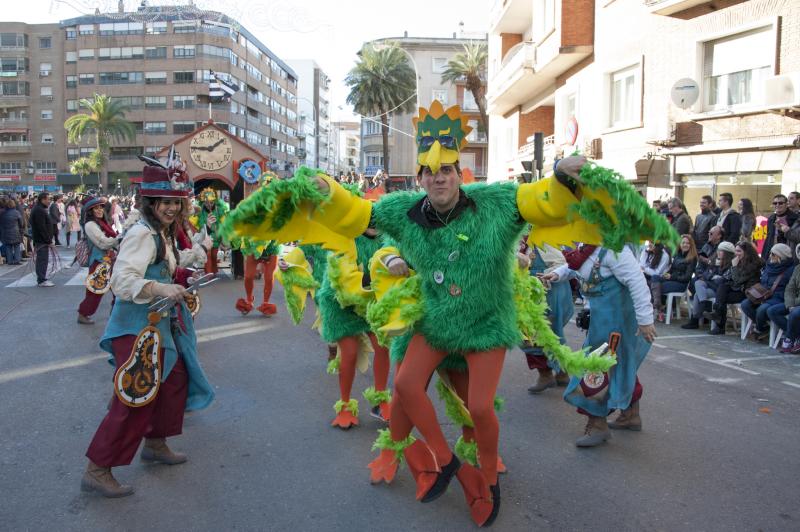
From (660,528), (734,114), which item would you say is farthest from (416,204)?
(734,114)

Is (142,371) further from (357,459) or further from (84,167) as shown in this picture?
(84,167)

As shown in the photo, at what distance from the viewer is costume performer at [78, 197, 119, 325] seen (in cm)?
870

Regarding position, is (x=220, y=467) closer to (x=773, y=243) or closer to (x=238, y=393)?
(x=238, y=393)

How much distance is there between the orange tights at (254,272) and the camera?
33.2ft

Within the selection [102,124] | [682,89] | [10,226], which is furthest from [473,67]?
[102,124]

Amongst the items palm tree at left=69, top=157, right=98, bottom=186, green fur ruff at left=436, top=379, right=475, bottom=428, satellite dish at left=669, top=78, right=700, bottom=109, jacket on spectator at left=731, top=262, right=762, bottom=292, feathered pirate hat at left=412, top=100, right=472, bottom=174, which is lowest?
green fur ruff at left=436, top=379, right=475, bottom=428

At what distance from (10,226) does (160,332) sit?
53.1 feet

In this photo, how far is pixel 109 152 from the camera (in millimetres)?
71125

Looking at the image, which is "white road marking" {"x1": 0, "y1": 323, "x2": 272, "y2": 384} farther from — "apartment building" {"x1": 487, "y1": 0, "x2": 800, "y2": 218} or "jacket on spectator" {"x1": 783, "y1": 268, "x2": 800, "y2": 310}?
"apartment building" {"x1": 487, "y1": 0, "x2": 800, "y2": 218}

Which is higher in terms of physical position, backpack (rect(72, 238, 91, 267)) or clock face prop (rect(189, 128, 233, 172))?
clock face prop (rect(189, 128, 233, 172))

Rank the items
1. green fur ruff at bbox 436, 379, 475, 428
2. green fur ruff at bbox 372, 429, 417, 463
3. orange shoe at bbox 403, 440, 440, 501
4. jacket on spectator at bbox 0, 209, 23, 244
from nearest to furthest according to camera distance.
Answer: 1. orange shoe at bbox 403, 440, 440, 501
2. green fur ruff at bbox 372, 429, 417, 463
3. green fur ruff at bbox 436, 379, 475, 428
4. jacket on spectator at bbox 0, 209, 23, 244

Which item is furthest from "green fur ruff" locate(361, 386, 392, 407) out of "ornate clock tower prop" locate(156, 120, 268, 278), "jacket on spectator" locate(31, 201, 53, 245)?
"jacket on spectator" locate(31, 201, 53, 245)

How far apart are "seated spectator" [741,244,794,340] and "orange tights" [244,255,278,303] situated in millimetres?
7046

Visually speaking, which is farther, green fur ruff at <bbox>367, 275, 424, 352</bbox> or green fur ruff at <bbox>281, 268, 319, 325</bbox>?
green fur ruff at <bbox>281, 268, 319, 325</bbox>
